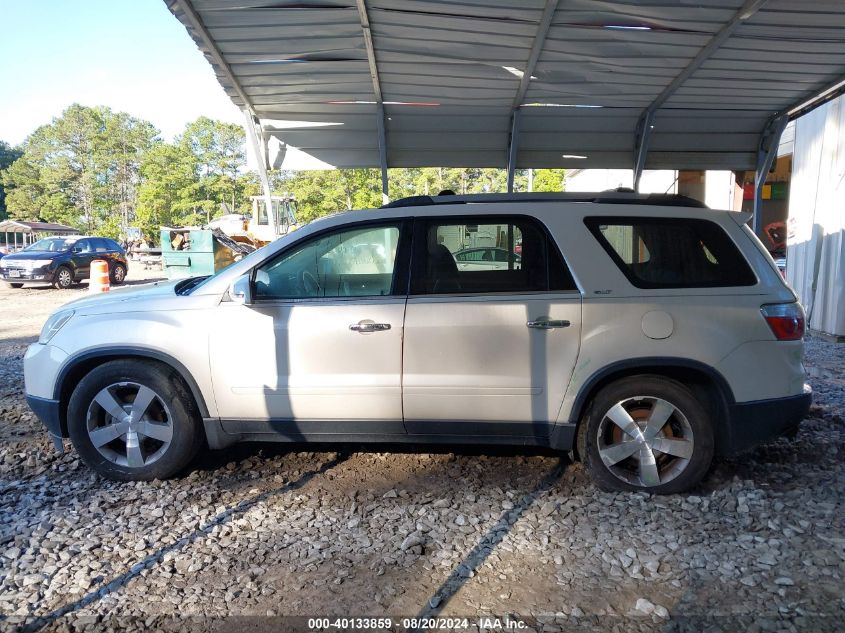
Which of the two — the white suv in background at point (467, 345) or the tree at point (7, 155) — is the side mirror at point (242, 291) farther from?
the tree at point (7, 155)

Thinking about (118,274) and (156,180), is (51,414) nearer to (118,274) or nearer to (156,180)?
(118,274)

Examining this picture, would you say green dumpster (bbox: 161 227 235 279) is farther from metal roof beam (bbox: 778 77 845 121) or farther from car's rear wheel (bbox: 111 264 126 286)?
metal roof beam (bbox: 778 77 845 121)

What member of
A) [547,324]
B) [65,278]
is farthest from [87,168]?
[547,324]

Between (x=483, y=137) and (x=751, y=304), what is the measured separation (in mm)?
5276

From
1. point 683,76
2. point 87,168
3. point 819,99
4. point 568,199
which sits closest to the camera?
point 568,199

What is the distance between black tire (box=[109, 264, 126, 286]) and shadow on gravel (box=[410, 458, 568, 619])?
21.8 metres

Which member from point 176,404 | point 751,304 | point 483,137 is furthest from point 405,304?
point 483,137

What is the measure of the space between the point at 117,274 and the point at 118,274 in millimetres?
78

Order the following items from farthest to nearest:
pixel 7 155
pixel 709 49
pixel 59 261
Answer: pixel 7 155 < pixel 59 261 < pixel 709 49

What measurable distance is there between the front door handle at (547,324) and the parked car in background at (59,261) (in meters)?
20.2

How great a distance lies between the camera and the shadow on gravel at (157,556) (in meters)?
3.01

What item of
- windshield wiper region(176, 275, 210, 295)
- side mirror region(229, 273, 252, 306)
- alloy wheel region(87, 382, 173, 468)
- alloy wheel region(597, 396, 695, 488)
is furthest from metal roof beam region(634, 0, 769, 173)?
alloy wheel region(87, 382, 173, 468)

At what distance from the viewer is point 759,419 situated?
4168 millimetres

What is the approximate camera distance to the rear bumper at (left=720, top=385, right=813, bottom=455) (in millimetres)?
4152
